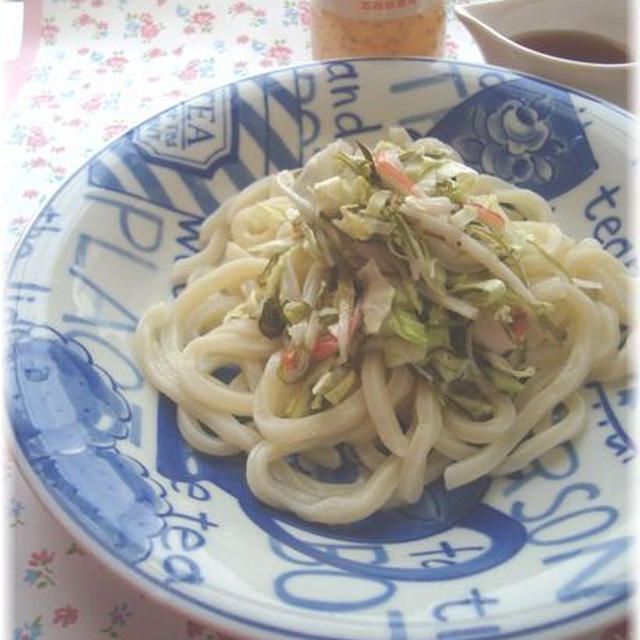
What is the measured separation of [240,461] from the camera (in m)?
1.25

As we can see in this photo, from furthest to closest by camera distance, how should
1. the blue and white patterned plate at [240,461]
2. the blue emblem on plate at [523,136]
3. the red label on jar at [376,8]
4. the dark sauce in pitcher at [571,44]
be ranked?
the dark sauce in pitcher at [571,44] → the red label on jar at [376,8] → the blue emblem on plate at [523,136] → the blue and white patterned plate at [240,461]

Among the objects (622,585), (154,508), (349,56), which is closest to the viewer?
(622,585)

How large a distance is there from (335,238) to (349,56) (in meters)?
0.64

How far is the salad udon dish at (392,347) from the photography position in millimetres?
1202

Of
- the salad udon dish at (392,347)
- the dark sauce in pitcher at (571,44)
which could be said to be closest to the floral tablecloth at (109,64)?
the dark sauce in pitcher at (571,44)

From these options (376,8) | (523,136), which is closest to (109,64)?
(376,8)

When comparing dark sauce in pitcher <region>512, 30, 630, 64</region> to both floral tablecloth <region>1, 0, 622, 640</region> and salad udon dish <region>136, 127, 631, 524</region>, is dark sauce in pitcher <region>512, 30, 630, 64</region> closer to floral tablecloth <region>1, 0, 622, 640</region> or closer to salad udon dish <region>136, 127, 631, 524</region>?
floral tablecloth <region>1, 0, 622, 640</region>

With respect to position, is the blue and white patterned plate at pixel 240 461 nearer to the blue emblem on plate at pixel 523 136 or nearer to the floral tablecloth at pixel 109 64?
the blue emblem on plate at pixel 523 136

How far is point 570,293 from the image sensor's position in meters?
1.30

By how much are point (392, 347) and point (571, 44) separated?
959 millimetres

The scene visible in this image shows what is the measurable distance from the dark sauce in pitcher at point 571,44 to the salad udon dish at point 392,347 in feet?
2.05

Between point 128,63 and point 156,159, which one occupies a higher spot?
point 128,63

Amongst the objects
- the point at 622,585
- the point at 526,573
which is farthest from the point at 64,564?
the point at 622,585

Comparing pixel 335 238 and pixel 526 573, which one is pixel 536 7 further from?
pixel 526 573
